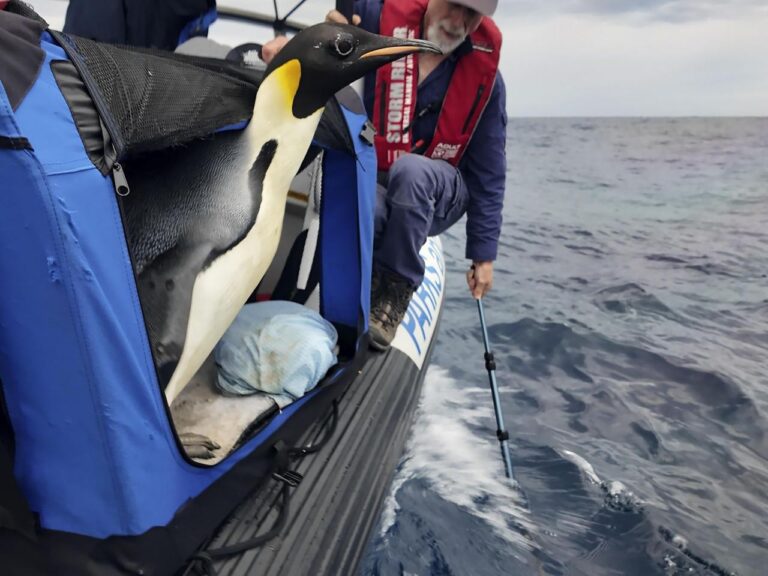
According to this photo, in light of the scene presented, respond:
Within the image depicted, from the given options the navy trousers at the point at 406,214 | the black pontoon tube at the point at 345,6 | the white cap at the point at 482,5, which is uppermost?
the black pontoon tube at the point at 345,6

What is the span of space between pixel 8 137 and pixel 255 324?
0.92 metres

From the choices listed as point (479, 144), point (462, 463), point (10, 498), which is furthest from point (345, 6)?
point (10, 498)

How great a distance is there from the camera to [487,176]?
287cm

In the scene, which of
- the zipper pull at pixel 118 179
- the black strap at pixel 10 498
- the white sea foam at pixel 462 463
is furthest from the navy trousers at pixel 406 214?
the black strap at pixel 10 498

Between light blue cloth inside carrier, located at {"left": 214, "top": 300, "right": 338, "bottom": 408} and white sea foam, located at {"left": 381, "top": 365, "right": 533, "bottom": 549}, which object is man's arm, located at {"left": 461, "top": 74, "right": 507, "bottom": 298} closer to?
white sea foam, located at {"left": 381, "top": 365, "right": 533, "bottom": 549}

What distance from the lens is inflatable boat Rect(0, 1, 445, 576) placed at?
91 cm

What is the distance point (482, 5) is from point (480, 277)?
3.99 ft

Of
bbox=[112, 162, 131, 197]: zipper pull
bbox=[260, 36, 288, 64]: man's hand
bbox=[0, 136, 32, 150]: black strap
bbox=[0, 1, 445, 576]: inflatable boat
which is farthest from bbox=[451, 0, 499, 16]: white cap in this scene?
bbox=[0, 136, 32, 150]: black strap

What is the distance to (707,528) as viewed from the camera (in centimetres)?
241

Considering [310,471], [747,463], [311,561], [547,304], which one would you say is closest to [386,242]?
[310,471]

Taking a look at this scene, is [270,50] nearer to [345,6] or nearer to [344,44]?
[344,44]

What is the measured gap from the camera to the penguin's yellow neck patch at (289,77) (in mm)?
1371

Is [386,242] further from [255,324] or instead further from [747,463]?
[747,463]

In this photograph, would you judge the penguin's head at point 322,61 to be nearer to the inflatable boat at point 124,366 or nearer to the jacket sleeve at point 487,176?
the inflatable boat at point 124,366
